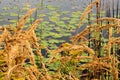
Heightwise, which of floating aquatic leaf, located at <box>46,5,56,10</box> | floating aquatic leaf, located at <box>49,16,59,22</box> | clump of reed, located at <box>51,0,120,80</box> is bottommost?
floating aquatic leaf, located at <box>49,16,59,22</box>

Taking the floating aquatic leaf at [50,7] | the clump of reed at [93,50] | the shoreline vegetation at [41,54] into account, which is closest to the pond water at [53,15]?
the floating aquatic leaf at [50,7]

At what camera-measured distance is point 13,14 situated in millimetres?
5898

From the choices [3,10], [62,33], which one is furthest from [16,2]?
[62,33]

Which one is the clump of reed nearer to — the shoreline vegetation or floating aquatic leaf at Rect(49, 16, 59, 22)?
the shoreline vegetation

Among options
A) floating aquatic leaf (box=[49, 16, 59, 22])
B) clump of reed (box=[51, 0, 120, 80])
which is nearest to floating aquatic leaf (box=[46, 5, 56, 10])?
floating aquatic leaf (box=[49, 16, 59, 22])

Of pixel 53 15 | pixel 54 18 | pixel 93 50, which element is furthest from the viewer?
pixel 53 15

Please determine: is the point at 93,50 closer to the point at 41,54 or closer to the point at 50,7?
the point at 41,54

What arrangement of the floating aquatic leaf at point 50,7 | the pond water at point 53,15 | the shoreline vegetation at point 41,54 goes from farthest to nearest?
the floating aquatic leaf at point 50,7, the pond water at point 53,15, the shoreline vegetation at point 41,54

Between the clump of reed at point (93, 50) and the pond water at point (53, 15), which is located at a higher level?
the clump of reed at point (93, 50)

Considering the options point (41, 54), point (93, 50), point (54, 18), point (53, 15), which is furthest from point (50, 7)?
point (41, 54)

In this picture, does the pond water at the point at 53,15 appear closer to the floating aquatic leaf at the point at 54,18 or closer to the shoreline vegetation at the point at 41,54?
the floating aquatic leaf at the point at 54,18

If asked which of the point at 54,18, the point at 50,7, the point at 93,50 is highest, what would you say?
the point at 93,50

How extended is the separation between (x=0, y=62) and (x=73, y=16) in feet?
15.4

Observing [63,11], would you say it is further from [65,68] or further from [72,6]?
[65,68]
